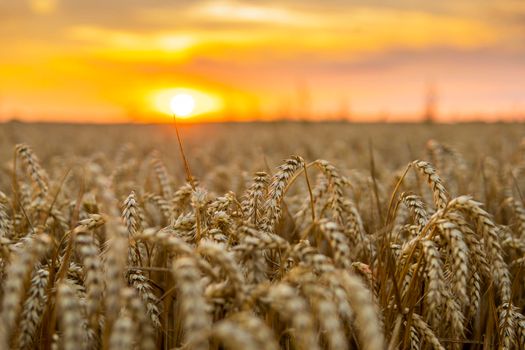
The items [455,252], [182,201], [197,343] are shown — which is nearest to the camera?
[197,343]

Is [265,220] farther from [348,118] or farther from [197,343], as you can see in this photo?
[348,118]

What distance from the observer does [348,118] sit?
38.8 m

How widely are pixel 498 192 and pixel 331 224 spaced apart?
12.5 feet

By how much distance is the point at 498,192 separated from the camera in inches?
198

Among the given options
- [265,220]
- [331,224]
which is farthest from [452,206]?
[265,220]

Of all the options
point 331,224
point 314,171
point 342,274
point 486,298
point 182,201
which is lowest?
point 486,298

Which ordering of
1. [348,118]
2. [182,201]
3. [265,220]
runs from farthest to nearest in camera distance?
[348,118], [182,201], [265,220]

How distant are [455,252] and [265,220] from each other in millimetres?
750

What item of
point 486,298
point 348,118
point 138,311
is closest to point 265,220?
point 138,311

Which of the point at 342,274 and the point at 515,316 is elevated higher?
the point at 342,274

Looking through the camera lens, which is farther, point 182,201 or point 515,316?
point 182,201

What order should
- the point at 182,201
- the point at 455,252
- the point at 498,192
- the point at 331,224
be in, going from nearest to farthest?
the point at 331,224 → the point at 455,252 → the point at 182,201 → the point at 498,192

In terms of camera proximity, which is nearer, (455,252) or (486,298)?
(455,252)

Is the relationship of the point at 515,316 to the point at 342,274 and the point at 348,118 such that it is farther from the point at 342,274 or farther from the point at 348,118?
the point at 348,118
